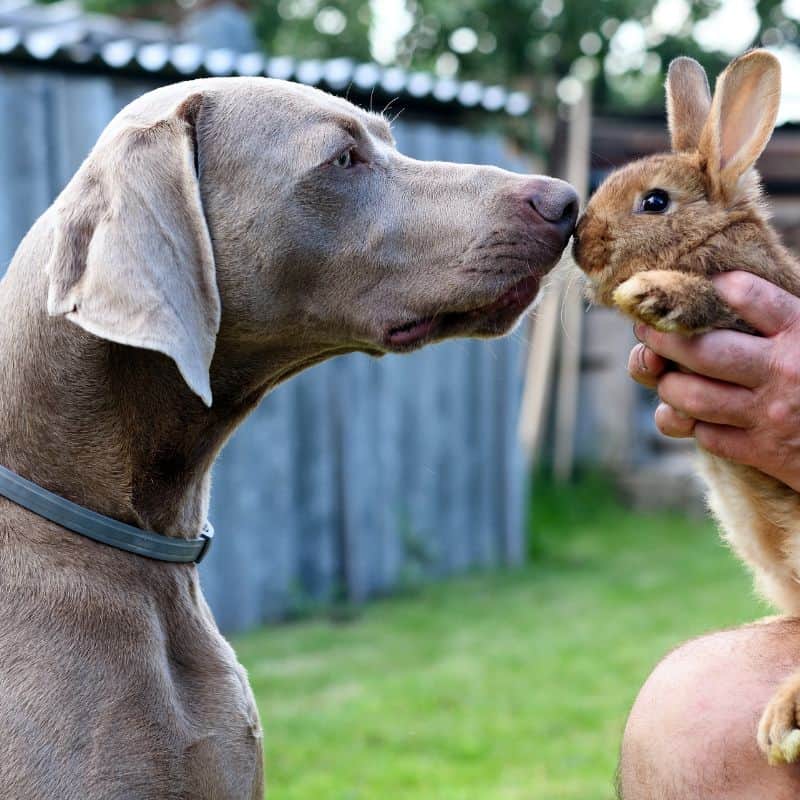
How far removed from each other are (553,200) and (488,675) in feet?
14.2

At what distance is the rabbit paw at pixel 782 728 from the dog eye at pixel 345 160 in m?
1.51

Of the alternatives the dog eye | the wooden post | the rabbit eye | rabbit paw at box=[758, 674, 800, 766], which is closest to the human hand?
the rabbit eye

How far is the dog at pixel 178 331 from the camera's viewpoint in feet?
7.88

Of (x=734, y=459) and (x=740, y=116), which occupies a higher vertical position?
(x=740, y=116)

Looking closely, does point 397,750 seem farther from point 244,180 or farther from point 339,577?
point 244,180

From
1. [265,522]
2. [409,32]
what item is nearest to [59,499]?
[265,522]

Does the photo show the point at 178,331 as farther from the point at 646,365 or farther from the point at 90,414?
the point at 646,365

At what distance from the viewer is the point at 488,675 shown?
670 centimetres

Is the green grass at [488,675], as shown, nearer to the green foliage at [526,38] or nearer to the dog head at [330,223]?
the dog head at [330,223]

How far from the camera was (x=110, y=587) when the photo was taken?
8.28 feet

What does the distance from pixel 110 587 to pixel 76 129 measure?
4.75 metres

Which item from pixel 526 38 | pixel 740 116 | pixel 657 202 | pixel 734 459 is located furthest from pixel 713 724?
pixel 526 38

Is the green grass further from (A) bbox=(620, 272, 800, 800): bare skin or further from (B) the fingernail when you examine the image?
(B) the fingernail

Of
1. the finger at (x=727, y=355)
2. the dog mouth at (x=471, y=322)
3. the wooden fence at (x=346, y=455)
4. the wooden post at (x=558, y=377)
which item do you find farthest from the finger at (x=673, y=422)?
the wooden post at (x=558, y=377)
